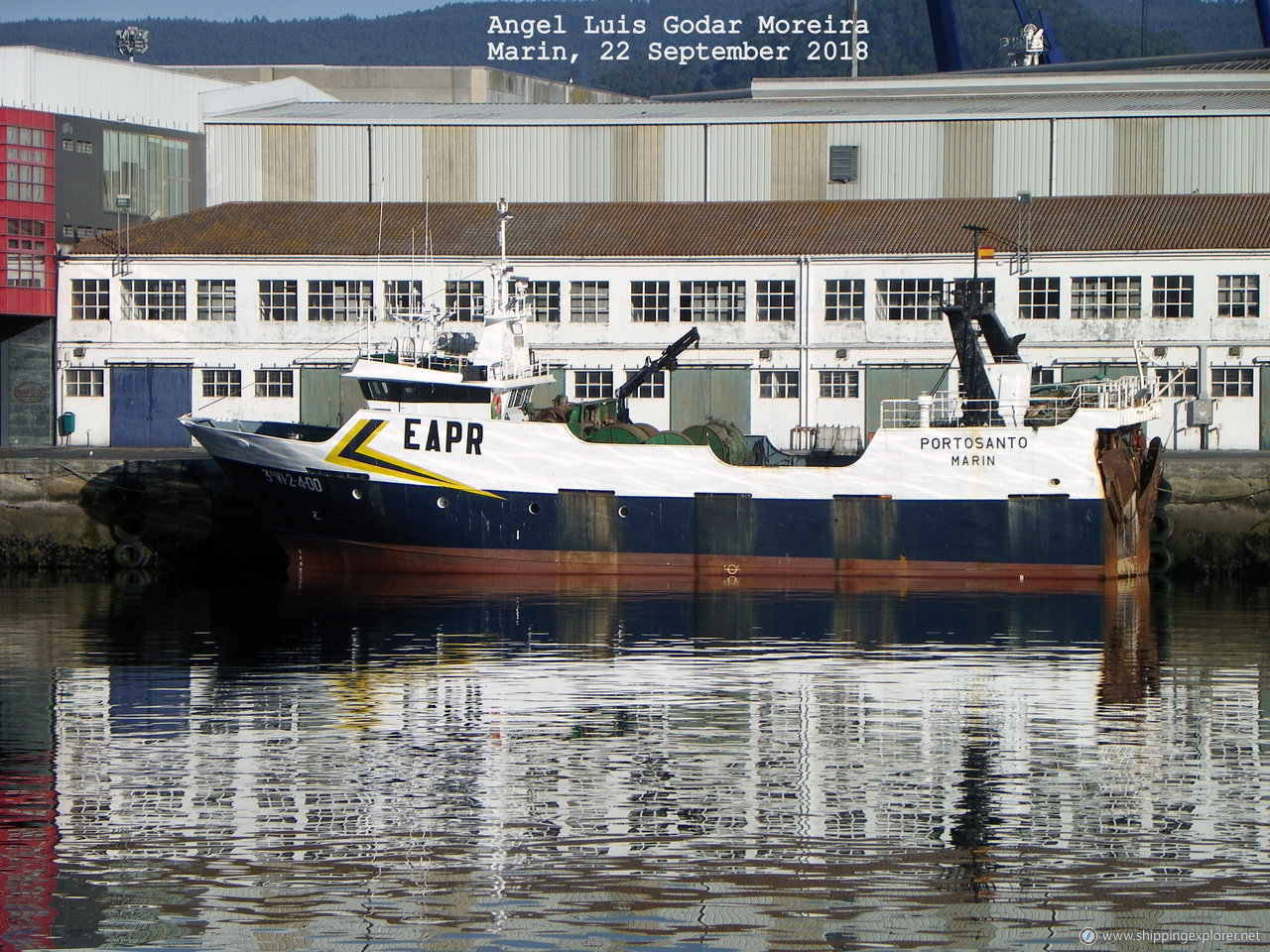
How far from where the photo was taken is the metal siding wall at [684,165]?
61.3 m

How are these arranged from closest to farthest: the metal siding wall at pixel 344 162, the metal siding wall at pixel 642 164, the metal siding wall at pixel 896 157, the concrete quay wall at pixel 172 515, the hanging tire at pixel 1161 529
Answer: the concrete quay wall at pixel 172 515 → the hanging tire at pixel 1161 529 → the metal siding wall at pixel 896 157 → the metal siding wall at pixel 642 164 → the metal siding wall at pixel 344 162

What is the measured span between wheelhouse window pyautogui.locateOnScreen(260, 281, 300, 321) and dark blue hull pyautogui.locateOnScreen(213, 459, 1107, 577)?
48.7ft

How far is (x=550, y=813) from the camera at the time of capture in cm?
1814

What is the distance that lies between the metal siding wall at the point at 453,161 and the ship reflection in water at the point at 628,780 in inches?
1237

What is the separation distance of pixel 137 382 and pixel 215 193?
11.9 m

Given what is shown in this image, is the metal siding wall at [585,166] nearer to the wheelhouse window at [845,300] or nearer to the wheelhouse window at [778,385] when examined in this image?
the wheelhouse window at [845,300]

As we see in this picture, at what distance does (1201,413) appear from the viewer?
164ft

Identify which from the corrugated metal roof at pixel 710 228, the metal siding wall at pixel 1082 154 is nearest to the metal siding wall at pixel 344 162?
the corrugated metal roof at pixel 710 228

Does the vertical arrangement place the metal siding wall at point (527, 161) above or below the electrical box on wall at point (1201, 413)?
above

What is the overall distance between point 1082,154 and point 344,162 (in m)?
25.6

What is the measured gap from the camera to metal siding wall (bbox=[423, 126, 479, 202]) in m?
62.1

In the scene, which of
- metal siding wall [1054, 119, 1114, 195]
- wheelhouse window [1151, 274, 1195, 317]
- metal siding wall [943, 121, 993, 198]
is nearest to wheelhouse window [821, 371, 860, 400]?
wheelhouse window [1151, 274, 1195, 317]

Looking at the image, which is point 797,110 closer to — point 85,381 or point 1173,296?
point 1173,296

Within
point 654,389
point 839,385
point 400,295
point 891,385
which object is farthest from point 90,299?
point 891,385
